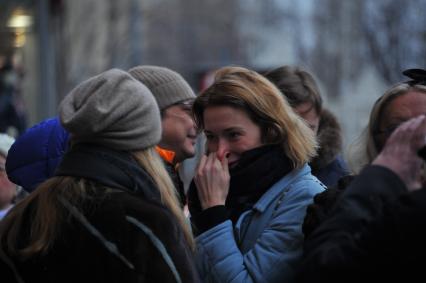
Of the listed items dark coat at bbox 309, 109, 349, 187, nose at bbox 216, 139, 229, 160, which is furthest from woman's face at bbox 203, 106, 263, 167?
dark coat at bbox 309, 109, 349, 187

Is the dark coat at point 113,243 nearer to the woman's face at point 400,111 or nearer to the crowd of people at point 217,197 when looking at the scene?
the crowd of people at point 217,197

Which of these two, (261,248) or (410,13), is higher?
(261,248)

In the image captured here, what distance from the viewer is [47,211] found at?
10.4 feet

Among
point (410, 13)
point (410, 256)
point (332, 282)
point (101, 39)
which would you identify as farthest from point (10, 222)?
point (410, 13)

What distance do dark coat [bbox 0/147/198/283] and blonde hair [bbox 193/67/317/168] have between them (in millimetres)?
825

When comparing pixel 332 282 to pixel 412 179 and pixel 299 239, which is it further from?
pixel 299 239

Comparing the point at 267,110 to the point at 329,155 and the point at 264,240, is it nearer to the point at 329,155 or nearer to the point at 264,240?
the point at 264,240

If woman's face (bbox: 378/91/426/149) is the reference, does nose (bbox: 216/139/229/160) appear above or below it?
below

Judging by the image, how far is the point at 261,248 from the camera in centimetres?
355

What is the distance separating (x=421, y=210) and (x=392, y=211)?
0.08 metres

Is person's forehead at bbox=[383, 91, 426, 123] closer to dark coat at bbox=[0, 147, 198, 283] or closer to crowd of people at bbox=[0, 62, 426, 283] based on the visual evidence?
crowd of people at bbox=[0, 62, 426, 283]

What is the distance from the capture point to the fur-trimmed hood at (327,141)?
532cm

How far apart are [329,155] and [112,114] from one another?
7.87ft

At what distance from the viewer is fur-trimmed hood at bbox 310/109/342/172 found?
5.32 m
